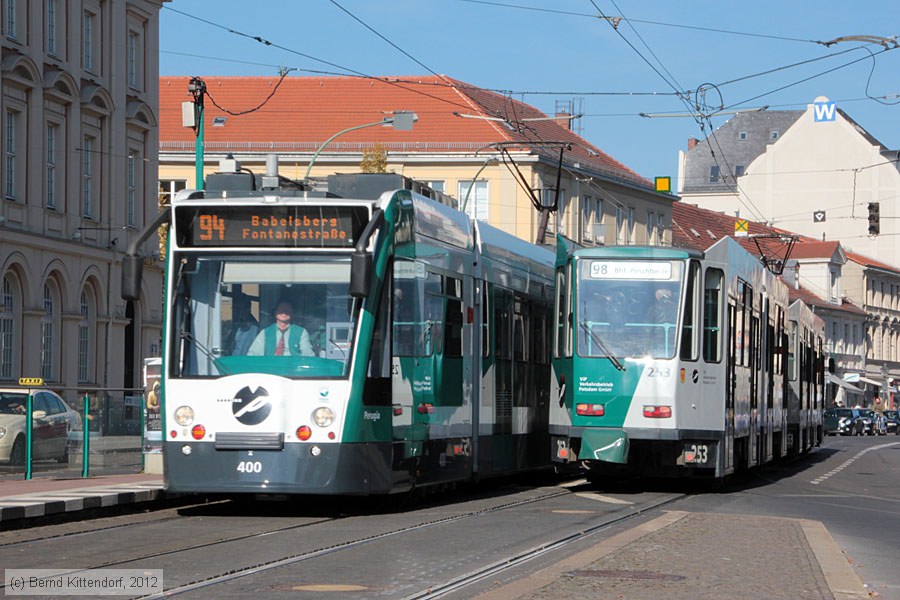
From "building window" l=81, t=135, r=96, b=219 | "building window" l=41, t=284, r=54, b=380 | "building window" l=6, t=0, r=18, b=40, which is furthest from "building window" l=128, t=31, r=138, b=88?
"building window" l=41, t=284, r=54, b=380

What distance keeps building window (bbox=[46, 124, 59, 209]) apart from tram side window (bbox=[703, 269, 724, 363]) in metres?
24.6

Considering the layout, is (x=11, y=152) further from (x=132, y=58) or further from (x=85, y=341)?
(x=132, y=58)

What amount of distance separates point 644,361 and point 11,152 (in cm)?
2381

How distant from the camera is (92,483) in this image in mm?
21156

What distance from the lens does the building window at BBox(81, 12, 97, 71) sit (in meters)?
44.6

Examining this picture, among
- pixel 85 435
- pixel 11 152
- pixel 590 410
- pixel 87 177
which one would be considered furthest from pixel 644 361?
pixel 87 177

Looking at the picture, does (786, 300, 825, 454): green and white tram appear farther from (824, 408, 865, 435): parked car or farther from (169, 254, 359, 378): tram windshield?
(824, 408, 865, 435): parked car

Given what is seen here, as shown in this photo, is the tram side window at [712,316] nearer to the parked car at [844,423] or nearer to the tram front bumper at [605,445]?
the tram front bumper at [605,445]

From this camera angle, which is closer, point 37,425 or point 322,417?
point 322,417

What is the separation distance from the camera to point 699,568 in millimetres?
12273

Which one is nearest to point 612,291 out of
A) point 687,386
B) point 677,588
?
point 687,386

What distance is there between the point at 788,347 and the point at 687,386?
11.0m

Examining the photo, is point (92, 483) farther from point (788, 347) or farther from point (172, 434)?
point (788, 347)

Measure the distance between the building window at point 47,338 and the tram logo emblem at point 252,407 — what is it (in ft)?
89.0
